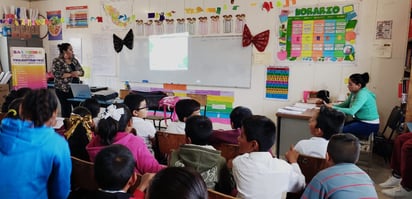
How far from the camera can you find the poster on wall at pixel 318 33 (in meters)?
3.96

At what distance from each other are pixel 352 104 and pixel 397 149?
A: 649 millimetres

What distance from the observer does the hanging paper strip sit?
173 inches

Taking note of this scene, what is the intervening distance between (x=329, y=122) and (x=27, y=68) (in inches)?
218

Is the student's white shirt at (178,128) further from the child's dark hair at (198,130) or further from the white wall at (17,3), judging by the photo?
the white wall at (17,3)

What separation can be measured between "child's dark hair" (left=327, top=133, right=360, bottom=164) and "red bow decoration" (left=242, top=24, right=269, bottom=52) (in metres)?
3.19

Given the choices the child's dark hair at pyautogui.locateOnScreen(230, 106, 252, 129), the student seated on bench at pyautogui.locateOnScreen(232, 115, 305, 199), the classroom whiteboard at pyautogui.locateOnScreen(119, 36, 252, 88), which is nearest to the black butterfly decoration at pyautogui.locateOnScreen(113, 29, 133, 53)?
the classroom whiteboard at pyautogui.locateOnScreen(119, 36, 252, 88)

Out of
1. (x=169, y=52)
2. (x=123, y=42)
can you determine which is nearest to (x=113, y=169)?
(x=169, y=52)

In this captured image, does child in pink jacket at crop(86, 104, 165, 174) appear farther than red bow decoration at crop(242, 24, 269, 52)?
No

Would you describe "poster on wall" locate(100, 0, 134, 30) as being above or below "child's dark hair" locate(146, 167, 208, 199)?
above

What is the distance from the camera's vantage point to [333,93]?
4.16m

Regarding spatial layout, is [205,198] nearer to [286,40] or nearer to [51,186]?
[51,186]

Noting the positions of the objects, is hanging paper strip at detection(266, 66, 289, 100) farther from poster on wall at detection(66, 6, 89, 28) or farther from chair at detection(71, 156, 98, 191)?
poster on wall at detection(66, 6, 89, 28)

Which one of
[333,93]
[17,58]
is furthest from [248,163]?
[17,58]

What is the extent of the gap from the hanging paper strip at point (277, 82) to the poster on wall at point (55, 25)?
4.33 meters
